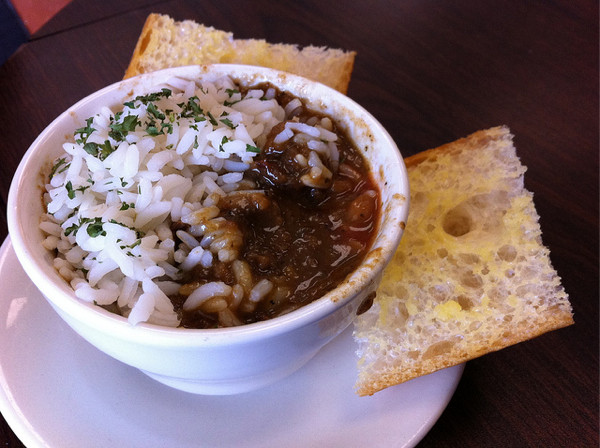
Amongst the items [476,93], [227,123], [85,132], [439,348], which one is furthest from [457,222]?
[85,132]

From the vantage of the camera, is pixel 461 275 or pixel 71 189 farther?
pixel 461 275

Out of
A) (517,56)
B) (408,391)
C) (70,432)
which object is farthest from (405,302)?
(517,56)

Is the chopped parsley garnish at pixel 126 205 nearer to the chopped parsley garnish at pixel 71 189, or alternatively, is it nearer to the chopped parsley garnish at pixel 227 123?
the chopped parsley garnish at pixel 71 189

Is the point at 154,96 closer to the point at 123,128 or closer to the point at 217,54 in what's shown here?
the point at 123,128

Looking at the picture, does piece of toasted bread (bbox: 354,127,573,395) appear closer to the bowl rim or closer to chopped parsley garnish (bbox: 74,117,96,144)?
the bowl rim

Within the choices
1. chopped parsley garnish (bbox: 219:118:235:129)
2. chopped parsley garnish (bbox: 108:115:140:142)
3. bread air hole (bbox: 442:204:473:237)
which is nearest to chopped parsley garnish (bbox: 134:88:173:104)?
chopped parsley garnish (bbox: 108:115:140:142)

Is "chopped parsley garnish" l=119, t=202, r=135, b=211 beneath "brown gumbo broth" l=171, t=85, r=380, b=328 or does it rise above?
above

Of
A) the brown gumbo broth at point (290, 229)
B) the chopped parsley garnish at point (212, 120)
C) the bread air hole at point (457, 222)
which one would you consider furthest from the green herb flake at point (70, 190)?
the bread air hole at point (457, 222)
